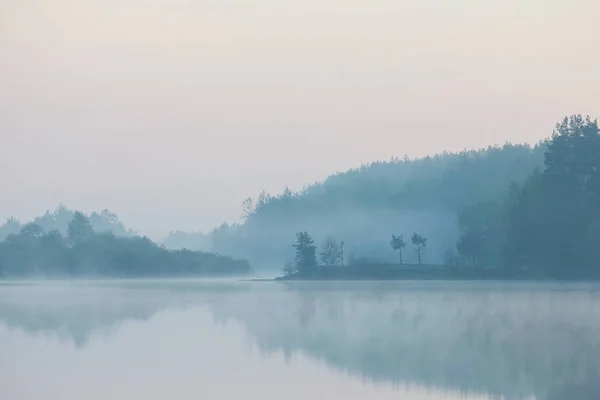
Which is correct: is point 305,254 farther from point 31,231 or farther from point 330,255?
point 31,231

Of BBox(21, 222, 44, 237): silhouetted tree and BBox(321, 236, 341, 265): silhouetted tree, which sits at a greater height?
BBox(21, 222, 44, 237): silhouetted tree

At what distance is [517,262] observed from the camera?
48.6 m

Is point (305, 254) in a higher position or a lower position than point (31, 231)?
lower

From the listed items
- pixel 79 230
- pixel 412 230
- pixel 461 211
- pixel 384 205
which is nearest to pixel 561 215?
pixel 461 211

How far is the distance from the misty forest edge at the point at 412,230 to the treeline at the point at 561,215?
0.06 m

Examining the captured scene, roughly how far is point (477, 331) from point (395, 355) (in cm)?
369

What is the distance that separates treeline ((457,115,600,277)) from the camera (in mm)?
47250

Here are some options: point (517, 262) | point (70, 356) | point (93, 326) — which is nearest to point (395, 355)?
point (70, 356)

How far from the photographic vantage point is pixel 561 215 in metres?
48.5

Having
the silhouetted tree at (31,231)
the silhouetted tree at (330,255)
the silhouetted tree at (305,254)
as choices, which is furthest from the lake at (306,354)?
the silhouetted tree at (31,231)

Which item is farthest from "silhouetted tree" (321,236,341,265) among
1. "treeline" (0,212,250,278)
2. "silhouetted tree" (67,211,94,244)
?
"silhouetted tree" (67,211,94,244)

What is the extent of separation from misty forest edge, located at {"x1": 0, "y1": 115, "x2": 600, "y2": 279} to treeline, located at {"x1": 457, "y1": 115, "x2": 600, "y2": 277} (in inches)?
2.2

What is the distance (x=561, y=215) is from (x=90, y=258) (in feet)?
126

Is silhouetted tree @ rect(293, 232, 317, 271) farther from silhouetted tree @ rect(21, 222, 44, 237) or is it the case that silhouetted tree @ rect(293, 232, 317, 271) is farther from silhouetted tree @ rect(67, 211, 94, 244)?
silhouetted tree @ rect(21, 222, 44, 237)
